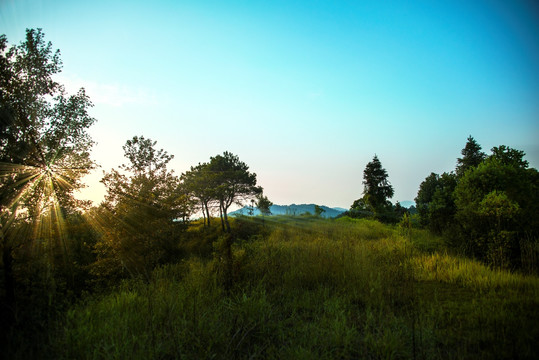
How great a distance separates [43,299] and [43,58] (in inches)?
608

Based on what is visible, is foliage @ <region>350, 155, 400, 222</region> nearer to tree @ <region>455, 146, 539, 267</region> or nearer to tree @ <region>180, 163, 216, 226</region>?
tree @ <region>180, 163, 216, 226</region>

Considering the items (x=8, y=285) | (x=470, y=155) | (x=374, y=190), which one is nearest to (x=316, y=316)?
(x=8, y=285)

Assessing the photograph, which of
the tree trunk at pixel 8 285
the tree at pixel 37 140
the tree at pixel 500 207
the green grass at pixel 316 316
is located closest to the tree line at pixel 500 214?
the tree at pixel 500 207

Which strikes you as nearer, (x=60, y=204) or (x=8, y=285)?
(x=8, y=285)

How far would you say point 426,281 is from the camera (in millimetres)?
6160

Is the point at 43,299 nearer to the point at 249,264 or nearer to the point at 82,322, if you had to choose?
the point at 82,322

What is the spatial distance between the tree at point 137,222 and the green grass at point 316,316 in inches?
91.4

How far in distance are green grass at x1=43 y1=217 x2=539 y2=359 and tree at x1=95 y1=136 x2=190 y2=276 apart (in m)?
2.32

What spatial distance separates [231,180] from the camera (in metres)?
31.8

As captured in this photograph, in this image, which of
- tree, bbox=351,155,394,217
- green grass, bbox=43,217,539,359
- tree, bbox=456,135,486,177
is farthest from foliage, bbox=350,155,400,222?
green grass, bbox=43,217,539,359

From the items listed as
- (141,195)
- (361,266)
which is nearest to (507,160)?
(361,266)

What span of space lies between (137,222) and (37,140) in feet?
29.4

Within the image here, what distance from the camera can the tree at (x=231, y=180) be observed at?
98.4ft

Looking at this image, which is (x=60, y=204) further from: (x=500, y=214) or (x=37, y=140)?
(x=500, y=214)
